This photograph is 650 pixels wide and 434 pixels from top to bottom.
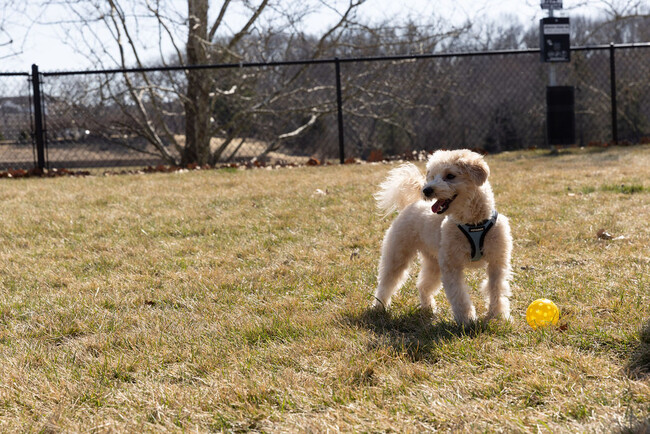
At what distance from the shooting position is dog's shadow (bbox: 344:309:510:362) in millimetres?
2682

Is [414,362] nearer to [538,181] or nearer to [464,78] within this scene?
[538,181]

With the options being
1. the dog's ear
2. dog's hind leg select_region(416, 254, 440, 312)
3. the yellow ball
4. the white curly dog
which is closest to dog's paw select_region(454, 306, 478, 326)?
the white curly dog

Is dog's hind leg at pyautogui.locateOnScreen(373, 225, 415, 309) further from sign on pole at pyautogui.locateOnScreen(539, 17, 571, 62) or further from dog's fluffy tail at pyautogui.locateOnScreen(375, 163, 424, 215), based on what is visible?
sign on pole at pyautogui.locateOnScreen(539, 17, 571, 62)

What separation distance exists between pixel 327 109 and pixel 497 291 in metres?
10.5

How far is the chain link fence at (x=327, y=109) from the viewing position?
11703 mm

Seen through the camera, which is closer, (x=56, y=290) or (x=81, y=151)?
(x=56, y=290)

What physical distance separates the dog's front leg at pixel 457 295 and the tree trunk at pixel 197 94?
9.27 m

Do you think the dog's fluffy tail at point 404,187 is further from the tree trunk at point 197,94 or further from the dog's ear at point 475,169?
the tree trunk at point 197,94

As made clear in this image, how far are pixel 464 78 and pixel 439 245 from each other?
12.8 m

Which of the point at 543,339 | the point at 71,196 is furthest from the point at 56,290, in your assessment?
the point at 71,196

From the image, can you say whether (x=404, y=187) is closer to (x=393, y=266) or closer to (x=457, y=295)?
(x=393, y=266)

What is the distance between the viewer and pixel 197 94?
40.0ft

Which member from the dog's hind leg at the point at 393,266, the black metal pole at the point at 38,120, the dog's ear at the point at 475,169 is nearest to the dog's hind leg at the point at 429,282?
the dog's hind leg at the point at 393,266

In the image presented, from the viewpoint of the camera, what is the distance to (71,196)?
763cm
